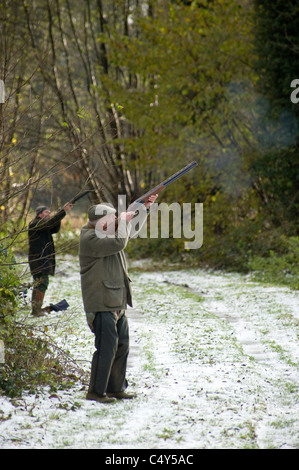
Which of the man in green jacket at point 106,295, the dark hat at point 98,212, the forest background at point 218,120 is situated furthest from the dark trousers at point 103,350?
the forest background at point 218,120

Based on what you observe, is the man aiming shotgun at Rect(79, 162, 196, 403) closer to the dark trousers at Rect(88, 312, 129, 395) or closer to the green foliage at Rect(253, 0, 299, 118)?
the dark trousers at Rect(88, 312, 129, 395)

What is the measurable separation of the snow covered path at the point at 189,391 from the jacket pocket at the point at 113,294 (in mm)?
911

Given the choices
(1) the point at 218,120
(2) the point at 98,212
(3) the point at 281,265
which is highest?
(1) the point at 218,120

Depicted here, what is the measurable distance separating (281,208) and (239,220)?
2.04 meters

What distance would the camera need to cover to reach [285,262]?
13914 mm

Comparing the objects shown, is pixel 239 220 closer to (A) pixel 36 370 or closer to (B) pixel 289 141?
(B) pixel 289 141

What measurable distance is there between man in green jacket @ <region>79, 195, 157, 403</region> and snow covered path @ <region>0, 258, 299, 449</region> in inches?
10.0

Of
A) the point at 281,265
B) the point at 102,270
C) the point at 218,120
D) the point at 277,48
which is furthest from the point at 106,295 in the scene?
the point at 218,120

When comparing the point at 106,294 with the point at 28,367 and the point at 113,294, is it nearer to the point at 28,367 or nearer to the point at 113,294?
the point at 113,294

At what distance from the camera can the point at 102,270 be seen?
5.82 m

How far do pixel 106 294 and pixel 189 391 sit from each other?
1.26m

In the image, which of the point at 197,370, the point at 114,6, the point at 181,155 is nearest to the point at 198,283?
the point at 181,155

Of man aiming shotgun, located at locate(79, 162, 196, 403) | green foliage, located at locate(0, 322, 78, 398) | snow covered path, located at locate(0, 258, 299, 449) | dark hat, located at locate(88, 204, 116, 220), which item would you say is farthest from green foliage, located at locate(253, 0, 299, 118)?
green foliage, located at locate(0, 322, 78, 398)

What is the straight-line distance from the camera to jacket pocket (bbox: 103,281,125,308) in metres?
5.77
